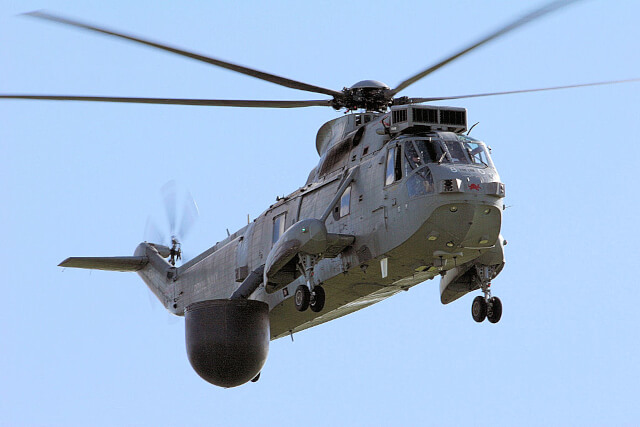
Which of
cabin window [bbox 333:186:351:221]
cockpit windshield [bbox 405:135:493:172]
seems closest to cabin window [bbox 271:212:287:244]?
cabin window [bbox 333:186:351:221]

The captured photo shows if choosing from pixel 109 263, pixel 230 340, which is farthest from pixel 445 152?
pixel 109 263

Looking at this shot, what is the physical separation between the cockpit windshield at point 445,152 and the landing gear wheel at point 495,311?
3017mm

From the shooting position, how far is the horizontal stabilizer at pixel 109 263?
3064 centimetres

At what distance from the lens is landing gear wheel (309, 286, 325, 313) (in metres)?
22.2

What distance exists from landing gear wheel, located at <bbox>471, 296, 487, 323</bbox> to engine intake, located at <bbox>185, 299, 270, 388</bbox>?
4995 mm

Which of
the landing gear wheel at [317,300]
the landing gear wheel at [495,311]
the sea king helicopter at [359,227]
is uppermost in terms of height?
the sea king helicopter at [359,227]

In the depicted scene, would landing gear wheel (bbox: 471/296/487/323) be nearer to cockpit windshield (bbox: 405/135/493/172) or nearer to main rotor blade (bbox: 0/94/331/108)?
cockpit windshield (bbox: 405/135/493/172)

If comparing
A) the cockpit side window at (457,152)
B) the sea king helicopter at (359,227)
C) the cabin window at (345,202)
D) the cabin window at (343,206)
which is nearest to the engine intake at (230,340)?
the sea king helicopter at (359,227)

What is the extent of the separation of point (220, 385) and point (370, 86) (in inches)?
301

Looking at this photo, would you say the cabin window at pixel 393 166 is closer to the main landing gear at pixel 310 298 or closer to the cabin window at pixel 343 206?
the cabin window at pixel 343 206

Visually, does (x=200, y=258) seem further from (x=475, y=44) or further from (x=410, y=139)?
(x=475, y=44)

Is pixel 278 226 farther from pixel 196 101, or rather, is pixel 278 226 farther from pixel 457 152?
pixel 457 152

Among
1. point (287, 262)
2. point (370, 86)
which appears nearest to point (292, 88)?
point (370, 86)

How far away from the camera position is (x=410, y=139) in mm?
21312
